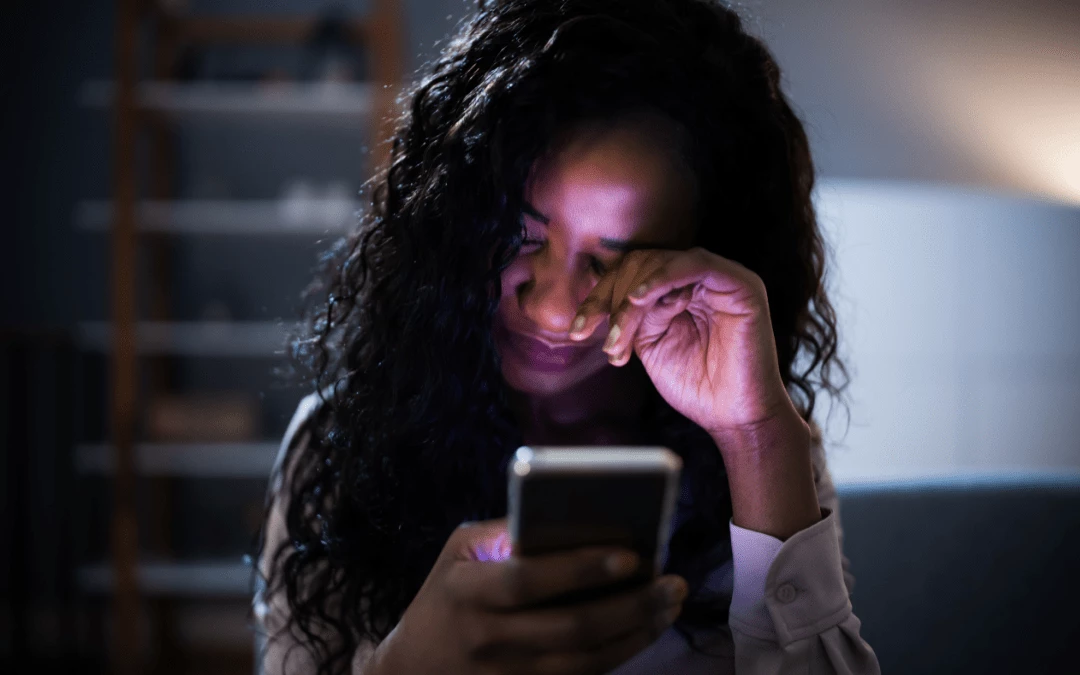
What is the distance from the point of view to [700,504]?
0.89 metres

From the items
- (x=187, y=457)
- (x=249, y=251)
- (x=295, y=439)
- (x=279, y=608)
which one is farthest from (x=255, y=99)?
(x=279, y=608)

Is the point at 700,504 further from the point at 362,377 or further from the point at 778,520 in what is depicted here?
the point at 362,377

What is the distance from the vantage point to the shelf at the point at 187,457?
8.33 feet

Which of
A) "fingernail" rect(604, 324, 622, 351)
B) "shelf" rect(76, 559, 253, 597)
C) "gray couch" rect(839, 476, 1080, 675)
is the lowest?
"shelf" rect(76, 559, 253, 597)

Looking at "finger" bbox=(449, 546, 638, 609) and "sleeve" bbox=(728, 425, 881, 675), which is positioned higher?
"finger" bbox=(449, 546, 638, 609)

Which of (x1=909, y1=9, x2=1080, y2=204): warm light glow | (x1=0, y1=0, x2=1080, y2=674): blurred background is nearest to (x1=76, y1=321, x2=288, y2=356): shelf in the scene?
(x1=0, y1=0, x2=1080, y2=674): blurred background

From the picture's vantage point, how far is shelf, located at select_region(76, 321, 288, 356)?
2604 millimetres

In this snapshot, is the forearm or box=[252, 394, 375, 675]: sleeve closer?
the forearm

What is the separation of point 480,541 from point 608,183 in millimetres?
376

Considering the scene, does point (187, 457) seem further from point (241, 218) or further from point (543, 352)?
point (543, 352)

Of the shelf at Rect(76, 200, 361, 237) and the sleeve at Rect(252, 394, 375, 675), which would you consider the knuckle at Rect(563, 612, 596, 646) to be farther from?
the shelf at Rect(76, 200, 361, 237)

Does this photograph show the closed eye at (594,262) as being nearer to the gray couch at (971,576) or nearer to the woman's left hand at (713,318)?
the woman's left hand at (713,318)

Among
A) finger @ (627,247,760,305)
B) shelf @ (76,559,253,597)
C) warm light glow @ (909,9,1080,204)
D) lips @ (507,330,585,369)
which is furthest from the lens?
warm light glow @ (909,9,1080,204)

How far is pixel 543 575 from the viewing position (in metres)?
0.46
